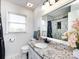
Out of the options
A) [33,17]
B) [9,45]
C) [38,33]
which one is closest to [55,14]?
[38,33]

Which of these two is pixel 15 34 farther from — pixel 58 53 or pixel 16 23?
pixel 58 53

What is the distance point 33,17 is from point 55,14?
189 centimetres

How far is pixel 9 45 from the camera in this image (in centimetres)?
310

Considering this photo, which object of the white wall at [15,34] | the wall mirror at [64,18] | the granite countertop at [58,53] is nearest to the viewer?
the granite countertop at [58,53]

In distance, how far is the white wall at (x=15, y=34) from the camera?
A: 9.87ft

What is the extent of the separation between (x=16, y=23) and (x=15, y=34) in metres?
0.48

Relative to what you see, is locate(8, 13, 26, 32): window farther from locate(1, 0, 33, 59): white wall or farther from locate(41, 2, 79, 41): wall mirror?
locate(41, 2, 79, 41): wall mirror

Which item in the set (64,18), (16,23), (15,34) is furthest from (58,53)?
(16,23)

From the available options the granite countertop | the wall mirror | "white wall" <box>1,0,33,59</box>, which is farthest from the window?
the granite countertop

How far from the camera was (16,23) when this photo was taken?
345 centimetres

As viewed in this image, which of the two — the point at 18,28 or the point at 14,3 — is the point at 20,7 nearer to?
the point at 14,3

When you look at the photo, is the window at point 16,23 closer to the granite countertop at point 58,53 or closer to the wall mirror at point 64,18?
the wall mirror at point 64,18

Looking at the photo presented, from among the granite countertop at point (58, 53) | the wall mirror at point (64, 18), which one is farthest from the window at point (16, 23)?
the granite countertop at point (58, 53)

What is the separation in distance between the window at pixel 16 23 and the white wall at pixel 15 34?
17 centimetres
